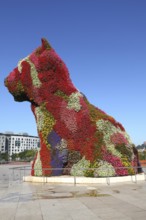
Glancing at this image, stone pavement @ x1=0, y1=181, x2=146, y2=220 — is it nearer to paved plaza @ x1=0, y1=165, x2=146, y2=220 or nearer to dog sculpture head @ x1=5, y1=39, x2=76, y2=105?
paved plaza @ x1=0, y1=165, x2=146, y2=220

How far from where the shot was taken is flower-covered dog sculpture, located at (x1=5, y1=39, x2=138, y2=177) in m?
17.5

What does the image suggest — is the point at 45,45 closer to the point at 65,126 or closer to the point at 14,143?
the point at 65,126

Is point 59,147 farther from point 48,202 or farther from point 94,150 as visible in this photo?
point 48,202

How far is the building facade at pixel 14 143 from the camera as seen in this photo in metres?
164

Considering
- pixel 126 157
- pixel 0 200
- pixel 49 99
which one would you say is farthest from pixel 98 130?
pixel 0 200

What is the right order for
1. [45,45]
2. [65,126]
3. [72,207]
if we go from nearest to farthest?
[72,207] < [65,126] < [45,45]

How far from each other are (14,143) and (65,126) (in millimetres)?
163211

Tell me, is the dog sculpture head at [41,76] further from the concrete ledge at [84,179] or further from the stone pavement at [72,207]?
the stone pavement at [72,207]

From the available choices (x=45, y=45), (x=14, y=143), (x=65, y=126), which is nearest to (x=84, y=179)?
(x=65, y=126)

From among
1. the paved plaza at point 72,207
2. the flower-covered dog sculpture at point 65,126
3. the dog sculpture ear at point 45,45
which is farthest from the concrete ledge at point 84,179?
the dog sculpture ear at point 45,45

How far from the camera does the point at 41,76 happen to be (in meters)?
18.8

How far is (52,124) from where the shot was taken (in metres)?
18.5

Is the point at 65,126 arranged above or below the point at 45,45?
below

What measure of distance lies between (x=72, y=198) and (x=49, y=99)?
8656 millimetres
